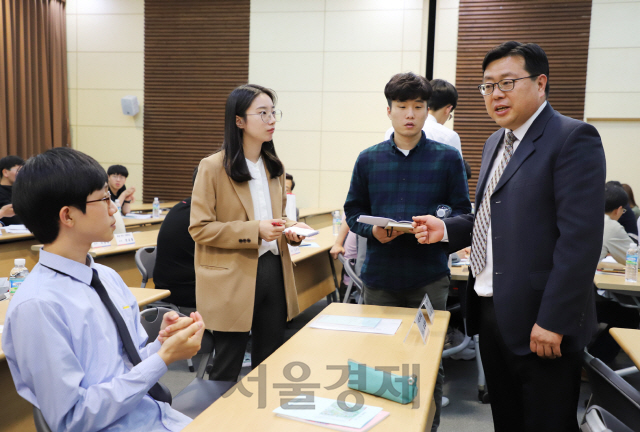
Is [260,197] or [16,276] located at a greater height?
[260,197]

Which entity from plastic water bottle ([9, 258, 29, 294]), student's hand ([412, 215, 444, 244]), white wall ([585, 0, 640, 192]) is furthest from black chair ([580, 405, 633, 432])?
white wall ([585, 0, 640, 192])

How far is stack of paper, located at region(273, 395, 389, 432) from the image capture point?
122 cm

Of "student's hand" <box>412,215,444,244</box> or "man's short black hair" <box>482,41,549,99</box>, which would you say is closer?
"man's short black hair" <box>482,41,549,99</box>

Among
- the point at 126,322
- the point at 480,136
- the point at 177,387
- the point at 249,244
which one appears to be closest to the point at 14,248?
the point at 177,387

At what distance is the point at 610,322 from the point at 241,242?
3.04 m

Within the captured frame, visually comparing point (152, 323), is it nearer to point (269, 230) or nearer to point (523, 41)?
point (269, 230)

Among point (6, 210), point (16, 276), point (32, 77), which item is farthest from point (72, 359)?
point (32, 77)

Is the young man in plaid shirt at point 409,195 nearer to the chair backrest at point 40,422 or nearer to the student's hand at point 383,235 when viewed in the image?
the student's hand at point 383,235

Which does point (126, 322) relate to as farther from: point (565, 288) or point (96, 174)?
point (565, 288)

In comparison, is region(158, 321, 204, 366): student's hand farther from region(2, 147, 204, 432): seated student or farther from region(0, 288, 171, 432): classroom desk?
region(0, 288, 171, 432): classroom desk

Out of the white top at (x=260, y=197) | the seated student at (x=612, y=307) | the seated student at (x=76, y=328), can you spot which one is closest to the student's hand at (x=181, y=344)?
the seated student at (x=76, y=328)

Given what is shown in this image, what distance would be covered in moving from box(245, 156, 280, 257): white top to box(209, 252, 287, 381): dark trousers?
38 millimetres

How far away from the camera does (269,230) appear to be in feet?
7.13

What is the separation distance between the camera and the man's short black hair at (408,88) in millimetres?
2199
